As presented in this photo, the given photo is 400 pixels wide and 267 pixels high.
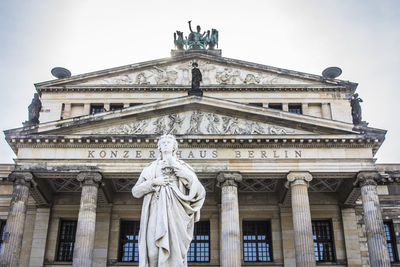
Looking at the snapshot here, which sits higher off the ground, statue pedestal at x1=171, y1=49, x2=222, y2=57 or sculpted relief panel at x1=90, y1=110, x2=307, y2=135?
statue pedestal at x1=171, y1=49, x2=222, y2=57

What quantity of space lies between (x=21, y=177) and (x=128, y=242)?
25.6ft

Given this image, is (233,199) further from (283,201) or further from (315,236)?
(315,236)

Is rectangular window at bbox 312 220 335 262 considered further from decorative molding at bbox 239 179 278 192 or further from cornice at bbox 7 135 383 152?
cornice at bbox 7 135 383 152

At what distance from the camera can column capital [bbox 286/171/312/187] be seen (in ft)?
88.6

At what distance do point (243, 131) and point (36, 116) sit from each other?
1215cm

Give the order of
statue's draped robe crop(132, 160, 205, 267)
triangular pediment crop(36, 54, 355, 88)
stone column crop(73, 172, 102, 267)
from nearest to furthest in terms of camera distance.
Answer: statue's draped robe crop(132, 160, 205, 267) < stone column crop(73, 172, 102, 267) < triangular pediment crop(36, 54, 355, 88)

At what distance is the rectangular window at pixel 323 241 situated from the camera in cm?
3041

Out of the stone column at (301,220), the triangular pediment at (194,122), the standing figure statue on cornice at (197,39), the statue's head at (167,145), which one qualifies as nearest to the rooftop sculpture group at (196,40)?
the standing figure statue on cornice at (197,39)

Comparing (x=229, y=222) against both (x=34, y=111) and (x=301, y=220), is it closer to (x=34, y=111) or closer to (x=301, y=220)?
(x=301, y=220)

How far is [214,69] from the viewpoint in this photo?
121 feet

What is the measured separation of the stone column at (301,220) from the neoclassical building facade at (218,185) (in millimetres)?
55

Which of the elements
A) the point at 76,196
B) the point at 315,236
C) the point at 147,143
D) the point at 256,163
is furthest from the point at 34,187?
the point at 315,236

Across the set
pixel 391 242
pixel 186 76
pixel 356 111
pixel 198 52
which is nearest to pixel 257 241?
pixel 391 242

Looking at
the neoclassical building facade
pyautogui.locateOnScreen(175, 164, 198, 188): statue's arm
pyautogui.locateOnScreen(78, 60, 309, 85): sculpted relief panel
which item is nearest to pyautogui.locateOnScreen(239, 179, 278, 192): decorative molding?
the neoclassical building facade
